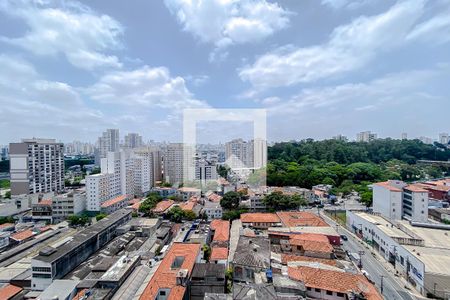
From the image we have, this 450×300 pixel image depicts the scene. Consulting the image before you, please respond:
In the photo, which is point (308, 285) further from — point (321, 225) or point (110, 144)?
point (110, 144)

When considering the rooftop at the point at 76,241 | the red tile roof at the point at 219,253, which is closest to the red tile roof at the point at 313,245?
the red tile roof at the point at 219,253

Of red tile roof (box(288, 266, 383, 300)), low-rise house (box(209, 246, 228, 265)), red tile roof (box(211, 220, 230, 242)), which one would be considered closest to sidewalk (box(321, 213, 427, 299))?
red tile roof (box(288, 266, 383, 300))

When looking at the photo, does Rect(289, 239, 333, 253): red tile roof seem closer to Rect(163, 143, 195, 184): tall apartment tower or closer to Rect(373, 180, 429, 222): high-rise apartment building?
Rect(373, 180, 429, 222): high-rise apartment building

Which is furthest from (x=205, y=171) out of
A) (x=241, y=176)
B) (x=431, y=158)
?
(x=431, y=158)

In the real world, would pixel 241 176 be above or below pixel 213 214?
above

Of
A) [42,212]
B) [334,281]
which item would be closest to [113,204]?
[42,212]

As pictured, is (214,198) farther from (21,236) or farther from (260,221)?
(21,236)

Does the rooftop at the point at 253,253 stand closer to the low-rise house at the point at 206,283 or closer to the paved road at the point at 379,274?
the low-rise house at the point at 206,283
